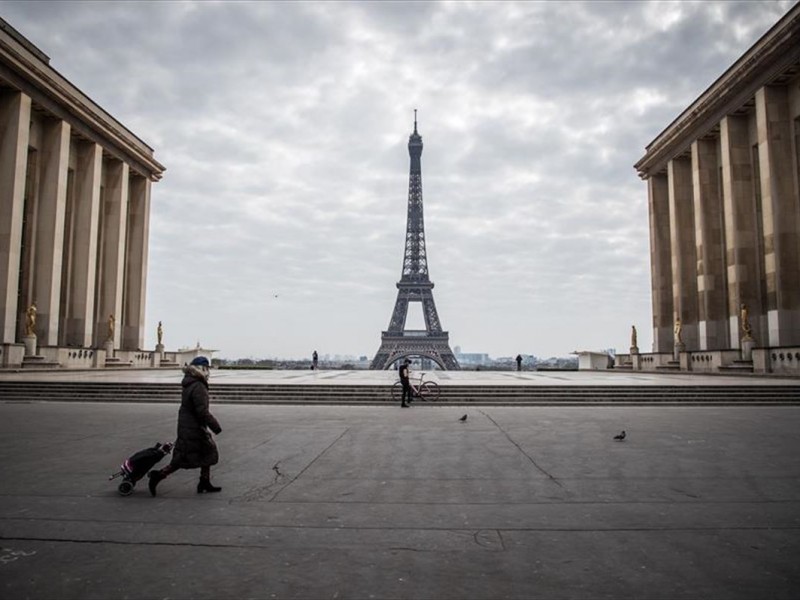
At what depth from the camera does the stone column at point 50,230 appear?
40188mm

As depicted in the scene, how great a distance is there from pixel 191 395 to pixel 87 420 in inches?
333

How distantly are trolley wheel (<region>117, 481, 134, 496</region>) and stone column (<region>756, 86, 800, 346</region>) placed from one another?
36858 mm

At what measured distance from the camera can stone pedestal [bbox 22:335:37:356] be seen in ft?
116

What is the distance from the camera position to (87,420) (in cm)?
1453

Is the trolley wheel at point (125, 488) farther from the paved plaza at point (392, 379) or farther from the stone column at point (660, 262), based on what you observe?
the stone column at point (660, 262)

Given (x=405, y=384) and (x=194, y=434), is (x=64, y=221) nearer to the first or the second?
(x=405, y=384)

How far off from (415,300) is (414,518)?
90694 mm

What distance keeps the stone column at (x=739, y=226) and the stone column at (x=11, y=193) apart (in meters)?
45.0

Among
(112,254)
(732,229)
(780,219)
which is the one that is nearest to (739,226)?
(732,229)

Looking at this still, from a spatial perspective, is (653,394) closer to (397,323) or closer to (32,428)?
(32,428)

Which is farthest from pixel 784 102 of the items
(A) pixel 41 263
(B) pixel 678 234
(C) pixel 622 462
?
(A) pixel 41 263

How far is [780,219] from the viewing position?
35344mm

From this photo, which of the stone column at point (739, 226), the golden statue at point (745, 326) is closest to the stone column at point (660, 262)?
the stone column at point (739, 226)

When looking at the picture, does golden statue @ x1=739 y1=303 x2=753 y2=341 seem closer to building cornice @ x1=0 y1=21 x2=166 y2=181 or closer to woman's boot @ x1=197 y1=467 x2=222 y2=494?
woman's boot @ x1=197 y1=467 x2=222 y2=494
